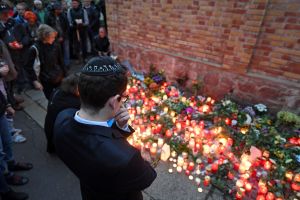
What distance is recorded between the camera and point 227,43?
4.28m

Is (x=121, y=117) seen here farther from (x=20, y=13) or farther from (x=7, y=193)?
(x=20, y=13)

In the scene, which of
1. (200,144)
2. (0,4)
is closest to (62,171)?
(200,144)

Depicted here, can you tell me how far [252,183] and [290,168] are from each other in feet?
1.93

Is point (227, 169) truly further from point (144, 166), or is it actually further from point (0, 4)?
point (0, 4)

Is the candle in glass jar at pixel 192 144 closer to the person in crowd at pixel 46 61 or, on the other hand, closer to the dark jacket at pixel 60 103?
A: the dark jacket at pixel 60 103

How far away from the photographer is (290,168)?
297 cm

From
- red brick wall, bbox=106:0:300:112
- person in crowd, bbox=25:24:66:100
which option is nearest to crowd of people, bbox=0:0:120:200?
person in crowd, bbox=25:24:66:100

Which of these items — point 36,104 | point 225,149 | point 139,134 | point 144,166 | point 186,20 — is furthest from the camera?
point 36,104

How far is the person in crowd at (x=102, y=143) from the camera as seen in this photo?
4.04ft

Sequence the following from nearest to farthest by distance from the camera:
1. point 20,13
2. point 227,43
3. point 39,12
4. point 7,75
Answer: point 7,75 < point 227,43 < point 20,13 < point 39,12

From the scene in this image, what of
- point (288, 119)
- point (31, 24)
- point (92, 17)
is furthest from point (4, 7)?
point (288, 119)

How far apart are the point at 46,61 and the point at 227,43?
11.4 ft

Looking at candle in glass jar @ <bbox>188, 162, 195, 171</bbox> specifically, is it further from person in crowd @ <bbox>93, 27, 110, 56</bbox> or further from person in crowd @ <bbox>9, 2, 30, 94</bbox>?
person in crowd @ <bbox>93, 27, 110, 56</bbox>

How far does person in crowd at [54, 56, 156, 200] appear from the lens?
1230 millimetres
